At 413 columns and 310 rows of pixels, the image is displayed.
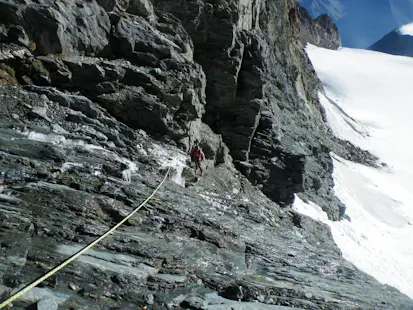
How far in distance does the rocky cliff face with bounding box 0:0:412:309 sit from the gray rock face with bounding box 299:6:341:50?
13656 cm

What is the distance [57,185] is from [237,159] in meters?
15.5

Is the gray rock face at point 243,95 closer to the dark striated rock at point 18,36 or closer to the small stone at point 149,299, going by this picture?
the dark striated rock at point 18,36

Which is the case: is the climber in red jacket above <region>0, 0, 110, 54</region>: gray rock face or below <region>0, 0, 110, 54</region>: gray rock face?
below

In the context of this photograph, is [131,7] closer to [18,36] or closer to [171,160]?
[18,36]

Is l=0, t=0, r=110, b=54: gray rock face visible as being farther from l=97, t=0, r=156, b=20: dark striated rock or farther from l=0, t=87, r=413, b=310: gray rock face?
l=0, t=87, r=413, b=310: gray rock face

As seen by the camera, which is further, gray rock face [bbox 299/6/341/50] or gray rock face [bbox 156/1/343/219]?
gray rock face [bbox 299/6/341/50]

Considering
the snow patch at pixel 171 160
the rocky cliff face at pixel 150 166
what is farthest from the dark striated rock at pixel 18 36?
the snow patch at pixel 171 160

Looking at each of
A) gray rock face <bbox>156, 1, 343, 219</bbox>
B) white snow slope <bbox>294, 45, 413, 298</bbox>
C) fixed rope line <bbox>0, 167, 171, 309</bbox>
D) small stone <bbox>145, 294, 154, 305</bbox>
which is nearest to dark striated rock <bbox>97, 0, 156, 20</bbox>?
gray rock face <bbox>156, 1, 343, 219</bbox>

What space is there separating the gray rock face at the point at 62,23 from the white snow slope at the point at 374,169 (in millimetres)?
19476

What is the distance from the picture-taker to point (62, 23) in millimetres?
13656

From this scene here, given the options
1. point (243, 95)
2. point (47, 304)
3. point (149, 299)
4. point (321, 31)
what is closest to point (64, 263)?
point (47, 304)

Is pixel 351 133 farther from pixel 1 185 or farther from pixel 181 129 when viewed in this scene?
pixel 1 185

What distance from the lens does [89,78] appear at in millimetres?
14188

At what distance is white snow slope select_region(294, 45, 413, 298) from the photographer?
2952cm
